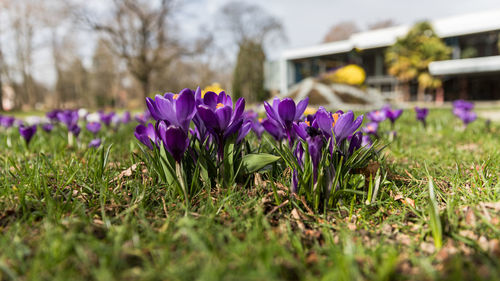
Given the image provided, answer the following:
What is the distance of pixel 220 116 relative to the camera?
1.09 meters

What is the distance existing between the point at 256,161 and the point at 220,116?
0.86 feet

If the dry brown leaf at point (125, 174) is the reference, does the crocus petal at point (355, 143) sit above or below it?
above

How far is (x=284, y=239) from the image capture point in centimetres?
93

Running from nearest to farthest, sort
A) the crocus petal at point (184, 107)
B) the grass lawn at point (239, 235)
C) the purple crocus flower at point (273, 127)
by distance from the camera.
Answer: the grass lawn at point (239, 235) → the crocus petal at point (184, 107) → the purple crocus flower at point (273, 127)

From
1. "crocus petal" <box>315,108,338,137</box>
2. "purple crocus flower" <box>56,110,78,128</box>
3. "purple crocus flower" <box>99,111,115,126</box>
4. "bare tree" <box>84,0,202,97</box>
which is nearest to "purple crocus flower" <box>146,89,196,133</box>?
"crocus petal" <box>315,108,338,137</box>

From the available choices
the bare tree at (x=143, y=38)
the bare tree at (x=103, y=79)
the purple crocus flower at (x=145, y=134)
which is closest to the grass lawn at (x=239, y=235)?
the purple crocus flower at (x=145, y=134)

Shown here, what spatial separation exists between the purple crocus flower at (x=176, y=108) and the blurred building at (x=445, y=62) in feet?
69.9

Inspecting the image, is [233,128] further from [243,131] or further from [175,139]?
[175,139]

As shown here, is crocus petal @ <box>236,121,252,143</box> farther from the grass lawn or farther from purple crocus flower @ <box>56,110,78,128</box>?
purple crocus flower @ <box>56,110,78,128</box>

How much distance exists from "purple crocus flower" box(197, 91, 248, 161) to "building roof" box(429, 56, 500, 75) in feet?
69.3

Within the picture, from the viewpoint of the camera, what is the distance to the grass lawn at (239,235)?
0.73 metres

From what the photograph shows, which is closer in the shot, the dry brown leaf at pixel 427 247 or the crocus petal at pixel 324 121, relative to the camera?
the dry brown leaf at pixel 427 247

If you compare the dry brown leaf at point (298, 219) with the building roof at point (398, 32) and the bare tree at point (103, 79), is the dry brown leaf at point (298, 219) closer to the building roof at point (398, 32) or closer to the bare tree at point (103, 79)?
the building roof at point (398, 32)

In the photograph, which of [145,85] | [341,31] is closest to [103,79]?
[145,85]
